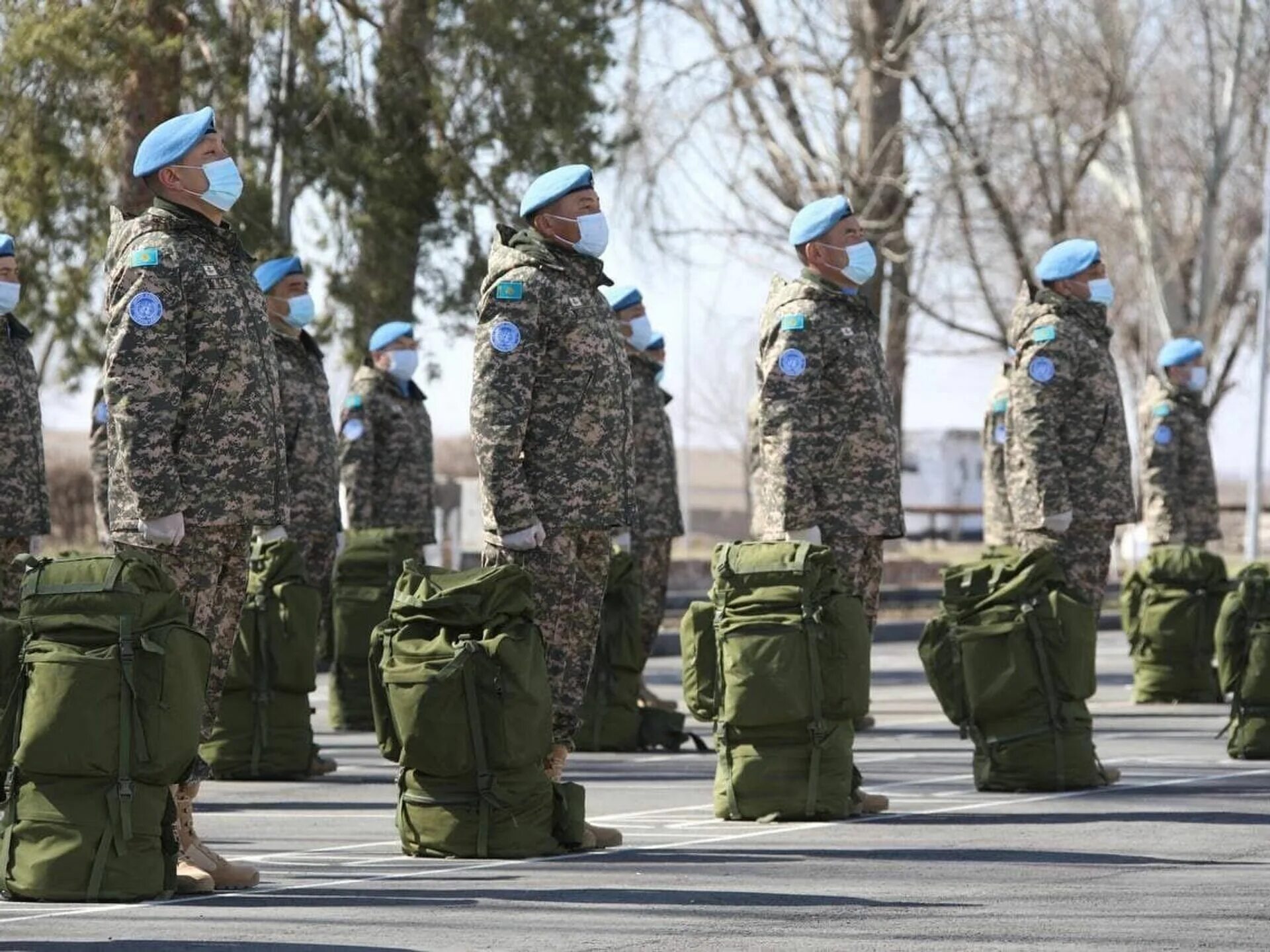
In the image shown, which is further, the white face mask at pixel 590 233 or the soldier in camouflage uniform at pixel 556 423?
the white face mask at pixel 590 233

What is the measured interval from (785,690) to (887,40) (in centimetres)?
1632

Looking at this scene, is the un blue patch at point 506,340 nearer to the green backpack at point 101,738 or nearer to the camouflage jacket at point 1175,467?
the green backpack at point 101,738

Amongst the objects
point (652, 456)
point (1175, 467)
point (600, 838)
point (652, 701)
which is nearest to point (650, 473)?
point (652, 456)

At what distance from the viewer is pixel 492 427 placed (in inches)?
338

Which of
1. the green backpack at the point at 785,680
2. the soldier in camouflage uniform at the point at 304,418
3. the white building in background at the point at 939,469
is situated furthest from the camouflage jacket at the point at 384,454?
the white building in background at the point at 939,469

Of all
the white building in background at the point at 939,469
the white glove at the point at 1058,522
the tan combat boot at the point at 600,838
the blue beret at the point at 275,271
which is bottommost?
the tan combat boot at the point at 600,838

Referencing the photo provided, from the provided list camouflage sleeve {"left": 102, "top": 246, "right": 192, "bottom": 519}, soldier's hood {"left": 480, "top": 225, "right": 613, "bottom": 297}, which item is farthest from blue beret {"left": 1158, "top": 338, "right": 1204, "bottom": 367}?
camouflage sleeve {"left": 102, "top": 246, "right": 192, "bottom": 519}

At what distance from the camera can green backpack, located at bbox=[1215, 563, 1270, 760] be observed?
1209cm

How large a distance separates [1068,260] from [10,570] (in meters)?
5.20

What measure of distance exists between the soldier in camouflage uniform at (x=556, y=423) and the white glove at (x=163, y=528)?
1245mm

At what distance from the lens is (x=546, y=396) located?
8750mm

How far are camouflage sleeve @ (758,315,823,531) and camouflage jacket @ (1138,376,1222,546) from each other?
7.81 metres

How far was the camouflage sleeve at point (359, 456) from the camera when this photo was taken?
1488 centimetres

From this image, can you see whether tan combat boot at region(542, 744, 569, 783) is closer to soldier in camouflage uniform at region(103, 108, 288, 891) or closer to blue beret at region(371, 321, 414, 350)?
soldier in camouflage uniform at region(103, 108, 288, 891)
